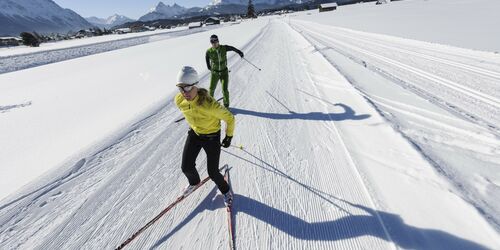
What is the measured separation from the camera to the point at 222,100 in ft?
28.5

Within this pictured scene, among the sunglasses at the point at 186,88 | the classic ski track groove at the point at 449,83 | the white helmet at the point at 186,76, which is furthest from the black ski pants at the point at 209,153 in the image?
the classic ski track groove at the point at 449,83

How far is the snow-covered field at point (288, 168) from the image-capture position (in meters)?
3.49

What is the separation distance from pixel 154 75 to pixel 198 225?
439 inches

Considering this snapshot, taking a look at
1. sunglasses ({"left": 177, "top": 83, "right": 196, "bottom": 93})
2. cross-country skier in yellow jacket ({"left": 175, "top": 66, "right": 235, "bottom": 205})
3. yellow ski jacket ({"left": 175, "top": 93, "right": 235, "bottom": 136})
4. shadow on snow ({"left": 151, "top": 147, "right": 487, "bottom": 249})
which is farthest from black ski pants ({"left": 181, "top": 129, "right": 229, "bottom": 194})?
sunglasses ({"left": 177, "top": 83, "right": 196, "bottom": 93})

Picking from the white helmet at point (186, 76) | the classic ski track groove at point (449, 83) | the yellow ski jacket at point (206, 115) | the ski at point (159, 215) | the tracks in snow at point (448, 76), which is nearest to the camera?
the white helmet at point (186, 76)

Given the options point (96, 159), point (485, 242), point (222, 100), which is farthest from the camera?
point (222, 100)

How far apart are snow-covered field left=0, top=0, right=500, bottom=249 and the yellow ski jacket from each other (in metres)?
1.04

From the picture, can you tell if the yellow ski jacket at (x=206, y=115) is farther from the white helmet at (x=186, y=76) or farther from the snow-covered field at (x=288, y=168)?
the snow-covered field at (x=288, y=168)

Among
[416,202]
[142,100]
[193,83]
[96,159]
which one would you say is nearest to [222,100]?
→ [142,100]

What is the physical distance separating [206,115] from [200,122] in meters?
0.15

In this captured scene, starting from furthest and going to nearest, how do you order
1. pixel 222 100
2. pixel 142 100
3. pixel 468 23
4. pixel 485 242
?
pixel 468 23 → pixel 142 100 → pixel 222 100 → pixel 485 242

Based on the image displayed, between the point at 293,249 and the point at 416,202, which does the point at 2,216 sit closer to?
the point at 293,249

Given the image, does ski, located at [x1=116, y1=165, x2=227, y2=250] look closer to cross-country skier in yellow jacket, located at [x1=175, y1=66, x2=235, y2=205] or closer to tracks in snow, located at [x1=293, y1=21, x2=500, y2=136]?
cross-country skier in yellow jacket, located at [x1=175, y1=66, x2=235, y2=205]

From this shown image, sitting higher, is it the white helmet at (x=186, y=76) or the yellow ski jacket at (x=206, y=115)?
the white helmet at (x=186, y=76)
